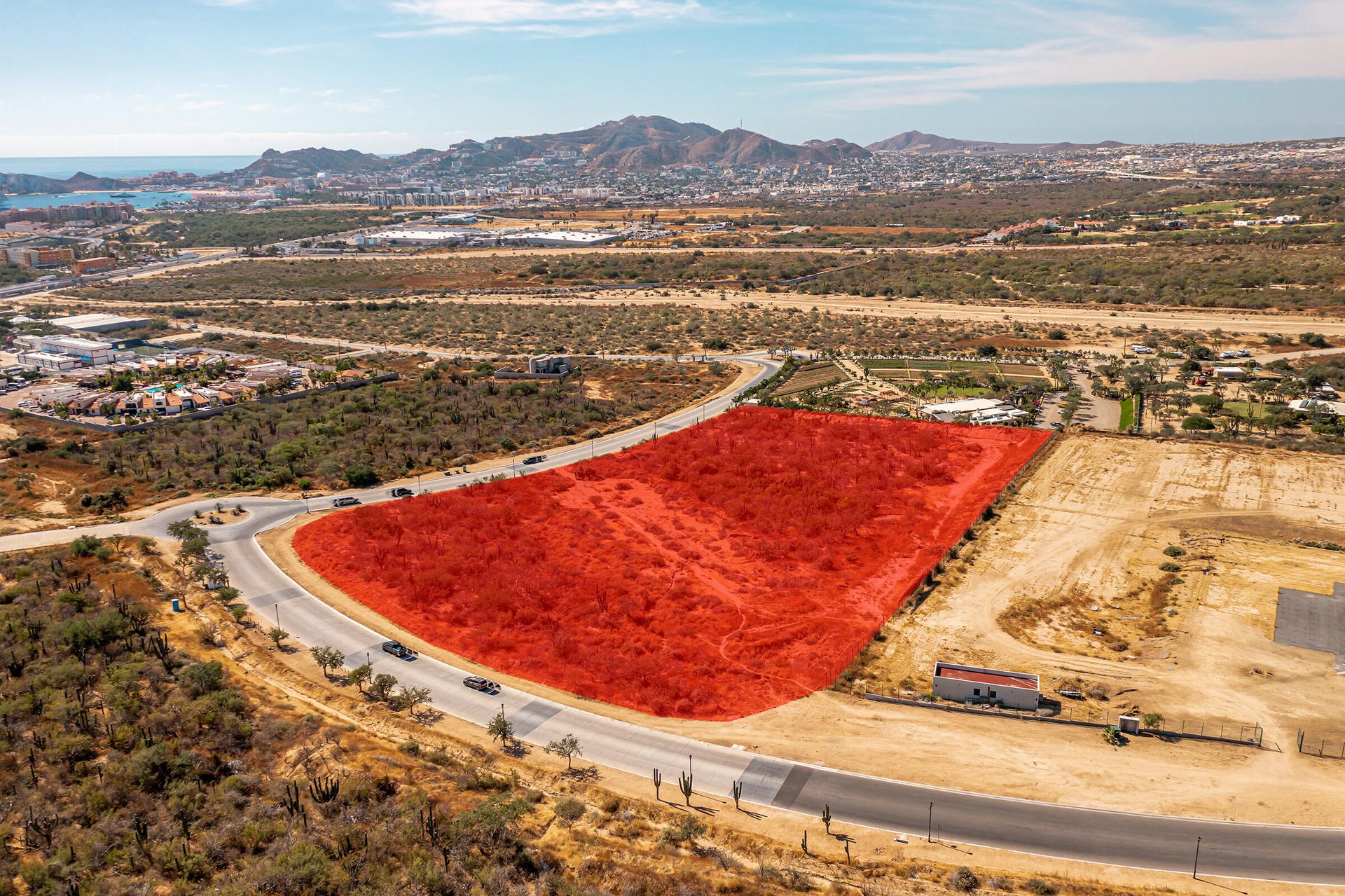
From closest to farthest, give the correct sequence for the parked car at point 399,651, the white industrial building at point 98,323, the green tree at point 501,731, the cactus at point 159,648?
1. the green tree at point 501,731
2. the cactus at point 159,648
3. the parked car at point 399,651
4. the white industrial building at point 98,323

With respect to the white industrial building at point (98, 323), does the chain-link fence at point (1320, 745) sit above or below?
below

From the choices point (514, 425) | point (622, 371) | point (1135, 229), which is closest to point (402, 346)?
point (622, 371)

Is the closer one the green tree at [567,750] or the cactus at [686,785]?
the cactus at [686,785]

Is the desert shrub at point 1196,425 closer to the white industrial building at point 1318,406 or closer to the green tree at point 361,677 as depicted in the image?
the white industrial building at point 1318,406

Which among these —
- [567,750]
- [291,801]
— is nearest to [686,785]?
[567,750]

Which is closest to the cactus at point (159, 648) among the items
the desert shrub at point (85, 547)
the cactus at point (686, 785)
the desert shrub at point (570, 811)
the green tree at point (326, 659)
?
the green tree at point (326, 659)

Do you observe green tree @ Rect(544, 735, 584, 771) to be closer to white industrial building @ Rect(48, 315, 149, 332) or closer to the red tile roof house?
the red tile roof house
